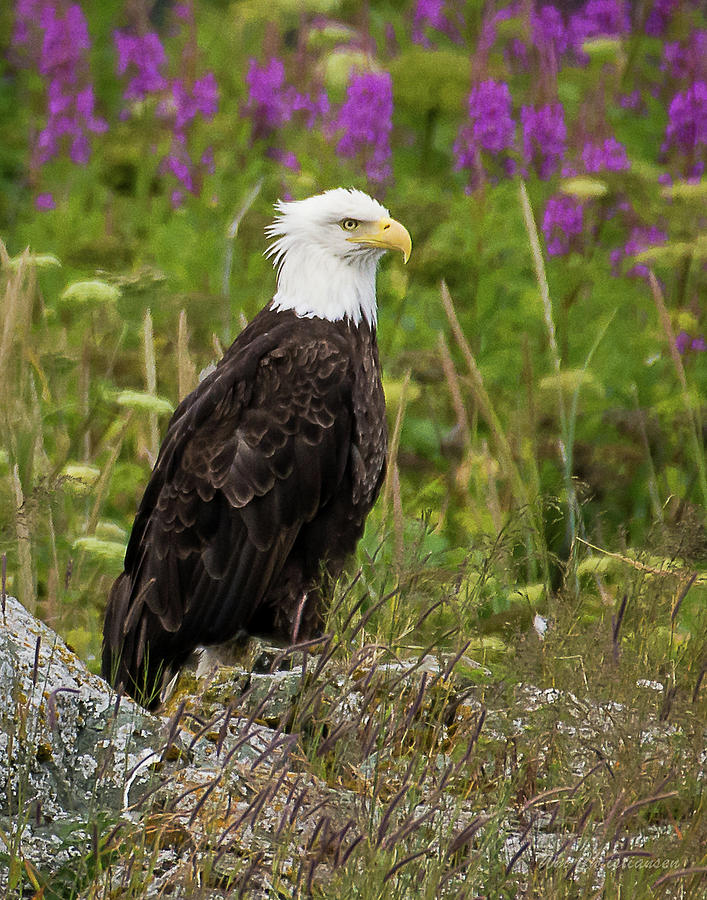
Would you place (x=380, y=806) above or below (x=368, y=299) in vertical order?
below

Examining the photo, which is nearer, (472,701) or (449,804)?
(449,804)

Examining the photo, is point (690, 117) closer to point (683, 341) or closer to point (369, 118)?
point (683, 341)

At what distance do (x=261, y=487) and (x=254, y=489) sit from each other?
0.07 feet

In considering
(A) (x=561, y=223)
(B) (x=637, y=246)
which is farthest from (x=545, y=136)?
(B) (x=637, y=246)

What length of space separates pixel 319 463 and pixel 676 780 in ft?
5.67

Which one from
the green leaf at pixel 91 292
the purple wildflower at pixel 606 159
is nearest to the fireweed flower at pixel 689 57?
the purple wildflower at pixel 606 159

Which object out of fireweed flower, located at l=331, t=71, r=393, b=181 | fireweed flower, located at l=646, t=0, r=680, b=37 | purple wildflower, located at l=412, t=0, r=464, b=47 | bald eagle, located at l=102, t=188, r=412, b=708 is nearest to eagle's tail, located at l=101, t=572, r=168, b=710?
bald eagle, located at l=102, t=188, r=412, b=708

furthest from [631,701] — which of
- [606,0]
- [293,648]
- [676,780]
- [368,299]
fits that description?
[606,0]

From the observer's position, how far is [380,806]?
2480 millimetres

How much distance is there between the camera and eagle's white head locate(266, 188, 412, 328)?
13.4 ft

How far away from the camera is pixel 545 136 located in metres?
5.47

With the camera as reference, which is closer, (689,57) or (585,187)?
(585,187)

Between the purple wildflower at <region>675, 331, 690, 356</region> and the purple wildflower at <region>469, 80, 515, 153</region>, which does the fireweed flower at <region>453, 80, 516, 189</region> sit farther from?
the purple wildflower at <region>675, 331, 690, 356</region>

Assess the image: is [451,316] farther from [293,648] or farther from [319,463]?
[293,648]
